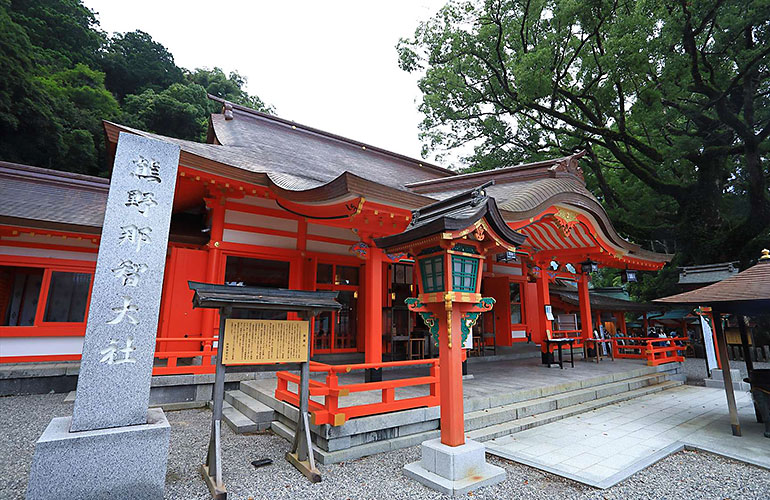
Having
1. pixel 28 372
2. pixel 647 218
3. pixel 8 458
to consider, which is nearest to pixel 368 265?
pixel 8 458

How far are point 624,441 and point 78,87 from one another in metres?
27.2

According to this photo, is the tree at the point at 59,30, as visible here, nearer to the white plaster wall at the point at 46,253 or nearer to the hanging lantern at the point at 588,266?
the white plaster wall at the point at 46,253

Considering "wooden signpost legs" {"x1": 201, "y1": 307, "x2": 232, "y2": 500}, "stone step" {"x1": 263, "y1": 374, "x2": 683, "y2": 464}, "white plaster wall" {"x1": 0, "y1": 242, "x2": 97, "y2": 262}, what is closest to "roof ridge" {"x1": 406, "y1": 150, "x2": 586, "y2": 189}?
"stone step" {"x1": 263, "y1": 374, "x2": 683, "y2": 464}

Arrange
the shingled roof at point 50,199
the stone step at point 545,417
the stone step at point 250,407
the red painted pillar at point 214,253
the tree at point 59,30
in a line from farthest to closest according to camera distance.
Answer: the tree at point 59,30 < the red painted pillar at point 214,253 < the shingled roof at point 50,199 < the stone step at point 250,407 < the stone step at point 545,417

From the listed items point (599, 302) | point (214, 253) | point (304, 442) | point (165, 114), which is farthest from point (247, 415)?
point (165, 114)

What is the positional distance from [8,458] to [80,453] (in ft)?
6.49

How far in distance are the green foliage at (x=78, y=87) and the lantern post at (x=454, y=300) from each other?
1942 centimetres

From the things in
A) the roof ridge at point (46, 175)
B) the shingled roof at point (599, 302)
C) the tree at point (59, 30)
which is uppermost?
the tree at point (59, 30)

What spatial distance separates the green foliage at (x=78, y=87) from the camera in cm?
1538

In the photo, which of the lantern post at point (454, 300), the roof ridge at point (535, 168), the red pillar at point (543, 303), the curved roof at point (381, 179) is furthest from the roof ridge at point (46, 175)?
the red pillar at point (543, 303)

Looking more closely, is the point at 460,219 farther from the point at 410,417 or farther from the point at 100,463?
the point at 100,463

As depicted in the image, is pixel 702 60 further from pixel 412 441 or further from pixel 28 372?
pixel 28 372

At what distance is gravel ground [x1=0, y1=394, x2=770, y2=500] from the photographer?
3.46m

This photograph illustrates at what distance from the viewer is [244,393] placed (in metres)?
6.50
